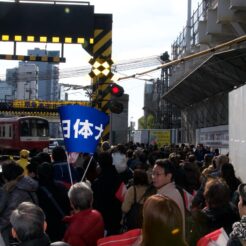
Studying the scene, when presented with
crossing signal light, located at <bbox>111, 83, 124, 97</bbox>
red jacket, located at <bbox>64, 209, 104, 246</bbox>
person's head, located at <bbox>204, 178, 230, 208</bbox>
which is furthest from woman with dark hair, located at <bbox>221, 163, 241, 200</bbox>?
crossing signal light, located at <bbox>111, 83, 124, 97</bbox>

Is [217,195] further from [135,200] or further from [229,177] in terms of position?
[229,177]

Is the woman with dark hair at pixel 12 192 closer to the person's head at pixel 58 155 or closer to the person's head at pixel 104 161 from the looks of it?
the person's head at pixel 104 161

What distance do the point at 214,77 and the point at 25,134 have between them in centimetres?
1581

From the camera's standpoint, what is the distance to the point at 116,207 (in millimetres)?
8297

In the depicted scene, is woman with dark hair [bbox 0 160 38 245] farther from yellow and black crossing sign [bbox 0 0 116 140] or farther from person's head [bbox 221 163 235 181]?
yellow and black crossing sign [bbox 0 0 116 140]

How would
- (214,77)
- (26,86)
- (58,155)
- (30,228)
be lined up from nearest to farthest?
(30,228) < (58,155) < (214,77) < (26,86)

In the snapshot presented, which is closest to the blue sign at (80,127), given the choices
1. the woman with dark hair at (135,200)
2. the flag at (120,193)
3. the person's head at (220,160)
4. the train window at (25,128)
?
the flag at (120,193)

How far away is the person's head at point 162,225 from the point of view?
3760 millimetres

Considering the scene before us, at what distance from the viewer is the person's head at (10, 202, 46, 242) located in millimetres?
4270

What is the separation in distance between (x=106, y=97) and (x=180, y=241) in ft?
45.6

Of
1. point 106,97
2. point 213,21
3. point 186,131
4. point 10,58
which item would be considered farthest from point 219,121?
point 106,97

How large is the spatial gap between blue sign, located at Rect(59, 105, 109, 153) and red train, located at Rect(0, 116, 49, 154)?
109 feet

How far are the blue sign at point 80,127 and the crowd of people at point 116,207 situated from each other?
0.32 meters

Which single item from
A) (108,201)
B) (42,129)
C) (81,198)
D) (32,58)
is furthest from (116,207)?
(42,129)
